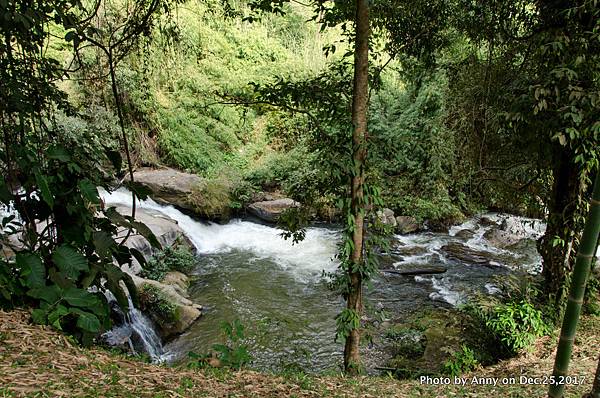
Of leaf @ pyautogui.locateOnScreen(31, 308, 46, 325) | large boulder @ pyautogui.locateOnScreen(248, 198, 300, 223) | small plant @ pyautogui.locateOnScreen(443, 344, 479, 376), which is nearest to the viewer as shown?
leaf @ pyautogui.locateOnScreen(31, 308, 46, 325)

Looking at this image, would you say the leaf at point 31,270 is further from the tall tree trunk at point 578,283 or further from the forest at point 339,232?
the tall tree trunk at point 578,283

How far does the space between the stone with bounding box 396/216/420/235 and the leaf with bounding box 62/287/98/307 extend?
882cm

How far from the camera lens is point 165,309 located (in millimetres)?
6270

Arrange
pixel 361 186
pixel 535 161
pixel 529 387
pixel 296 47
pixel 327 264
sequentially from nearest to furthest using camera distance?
pixel 529 387
pixel 361 186
pixel 535 161
pixel 327 264
pixel 296 47

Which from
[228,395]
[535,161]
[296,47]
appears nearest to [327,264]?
[535,161]

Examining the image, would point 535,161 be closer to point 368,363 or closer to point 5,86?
point 368,363

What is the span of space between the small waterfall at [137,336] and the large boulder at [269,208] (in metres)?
5.53

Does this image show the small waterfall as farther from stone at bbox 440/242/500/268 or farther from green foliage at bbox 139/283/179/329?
stone at bbox 440/242/500/268

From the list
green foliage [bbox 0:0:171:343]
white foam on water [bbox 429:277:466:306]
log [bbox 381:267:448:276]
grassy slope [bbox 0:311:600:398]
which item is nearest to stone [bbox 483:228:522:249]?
log [bbox 381:267:448:276]

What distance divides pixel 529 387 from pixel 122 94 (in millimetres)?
11132

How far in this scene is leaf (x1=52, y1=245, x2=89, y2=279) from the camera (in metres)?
3.05

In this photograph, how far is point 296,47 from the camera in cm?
1731

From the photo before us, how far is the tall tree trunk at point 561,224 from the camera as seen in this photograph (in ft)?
15.3

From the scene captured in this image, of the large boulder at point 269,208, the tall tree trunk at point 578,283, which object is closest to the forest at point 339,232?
the tall tree trunk at point 578,283
